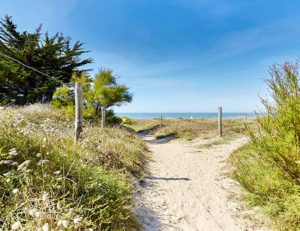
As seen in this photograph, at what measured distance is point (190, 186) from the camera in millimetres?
5535

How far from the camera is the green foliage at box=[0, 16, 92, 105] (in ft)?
45.3

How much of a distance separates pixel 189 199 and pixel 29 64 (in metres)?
14.1

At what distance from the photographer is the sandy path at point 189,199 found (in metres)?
3.63

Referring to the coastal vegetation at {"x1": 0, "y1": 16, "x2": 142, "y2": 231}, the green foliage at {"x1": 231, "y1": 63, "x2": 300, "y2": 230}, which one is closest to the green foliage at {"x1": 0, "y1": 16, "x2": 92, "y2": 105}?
the coastal vegetation at {"x1": 0, "y1": 16, "x2": 142, "y2": 231}

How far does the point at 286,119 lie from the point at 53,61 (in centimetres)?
1539

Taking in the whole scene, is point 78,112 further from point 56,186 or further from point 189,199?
point 189,199

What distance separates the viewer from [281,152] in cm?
305

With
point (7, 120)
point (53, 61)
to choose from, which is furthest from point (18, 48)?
point (7, 120)

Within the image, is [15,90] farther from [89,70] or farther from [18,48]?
[89,70]

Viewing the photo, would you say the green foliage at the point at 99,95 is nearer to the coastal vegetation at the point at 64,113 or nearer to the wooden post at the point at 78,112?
the coastal vegetation at the point at 64,113

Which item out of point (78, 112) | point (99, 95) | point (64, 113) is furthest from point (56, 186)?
point (99, 95)

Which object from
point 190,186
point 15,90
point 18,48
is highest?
point 18,48

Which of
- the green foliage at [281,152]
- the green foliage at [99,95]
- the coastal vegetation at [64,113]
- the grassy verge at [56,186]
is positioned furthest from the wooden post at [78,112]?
the green foliage at [99,95]

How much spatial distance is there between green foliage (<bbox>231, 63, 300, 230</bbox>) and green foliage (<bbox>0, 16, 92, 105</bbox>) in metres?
12.8
